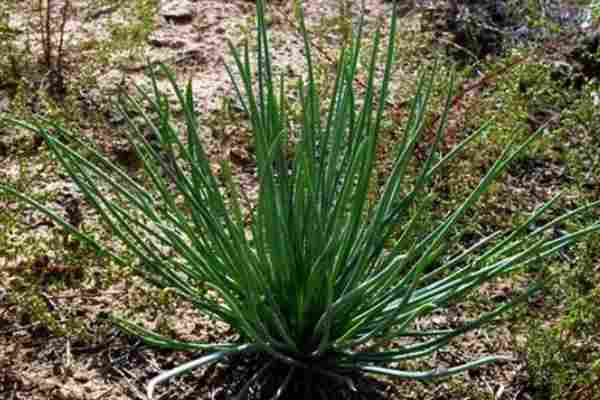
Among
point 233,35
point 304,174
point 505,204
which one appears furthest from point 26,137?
point 505,204

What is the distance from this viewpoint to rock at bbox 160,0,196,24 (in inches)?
140

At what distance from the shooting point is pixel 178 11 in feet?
11.8

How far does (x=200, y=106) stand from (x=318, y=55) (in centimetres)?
70

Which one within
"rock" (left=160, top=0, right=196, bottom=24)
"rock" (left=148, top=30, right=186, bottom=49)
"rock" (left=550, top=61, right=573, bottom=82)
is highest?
"rock" (left=160, top=0, right=196, bottom=24)

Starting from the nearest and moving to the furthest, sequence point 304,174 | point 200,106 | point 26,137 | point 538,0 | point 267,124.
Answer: point 304,174 → point 267,124 → point 26,137 → point 200,106 → point 538,0

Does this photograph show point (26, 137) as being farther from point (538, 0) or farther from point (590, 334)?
point (538, 0)

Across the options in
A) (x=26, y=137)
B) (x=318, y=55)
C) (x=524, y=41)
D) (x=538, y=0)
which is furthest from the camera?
(x=538, y=0)

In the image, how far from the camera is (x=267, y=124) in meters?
1.75

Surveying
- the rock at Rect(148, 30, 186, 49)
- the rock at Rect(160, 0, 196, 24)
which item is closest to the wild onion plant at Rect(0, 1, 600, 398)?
the rock at Rect(148, 30, 186, 49)

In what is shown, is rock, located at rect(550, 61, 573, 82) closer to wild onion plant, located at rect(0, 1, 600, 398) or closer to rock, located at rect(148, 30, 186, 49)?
rock, located at rect(148, 30, 186, 49)

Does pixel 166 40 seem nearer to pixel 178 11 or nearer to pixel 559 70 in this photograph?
pixel 178 11

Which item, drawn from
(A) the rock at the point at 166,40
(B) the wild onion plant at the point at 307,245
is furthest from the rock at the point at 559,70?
(B) the wild onion plant at the point at 307,245

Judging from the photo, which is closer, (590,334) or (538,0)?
(590,334)

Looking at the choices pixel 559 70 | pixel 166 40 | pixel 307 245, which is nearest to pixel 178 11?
pixel 166 40
